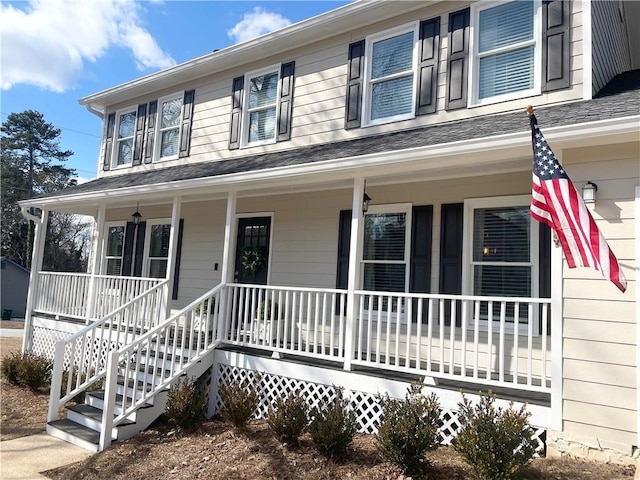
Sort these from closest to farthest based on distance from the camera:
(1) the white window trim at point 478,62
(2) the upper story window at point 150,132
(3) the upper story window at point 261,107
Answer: (1) the white window trim at point 478,62 → (3) the upper story window at point 261,107 → (2) the upper story window at point 150,132

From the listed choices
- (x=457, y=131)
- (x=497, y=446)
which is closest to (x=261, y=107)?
(x=457, y=131)

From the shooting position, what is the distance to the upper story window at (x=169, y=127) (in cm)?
1005

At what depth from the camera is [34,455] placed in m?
5.05

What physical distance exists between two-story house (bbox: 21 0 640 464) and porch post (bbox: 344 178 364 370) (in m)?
0.03

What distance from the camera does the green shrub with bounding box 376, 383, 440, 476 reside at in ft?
12.9

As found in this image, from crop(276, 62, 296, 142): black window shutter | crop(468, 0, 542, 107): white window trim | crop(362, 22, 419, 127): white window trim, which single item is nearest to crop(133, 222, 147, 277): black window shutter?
crop(276, 62, 296, 142): black window shutter

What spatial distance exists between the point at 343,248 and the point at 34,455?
4.77 m

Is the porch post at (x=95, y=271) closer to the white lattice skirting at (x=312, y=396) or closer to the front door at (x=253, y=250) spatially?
the front door at (x=253, y=250)

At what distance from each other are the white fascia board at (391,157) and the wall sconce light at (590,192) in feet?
1.48

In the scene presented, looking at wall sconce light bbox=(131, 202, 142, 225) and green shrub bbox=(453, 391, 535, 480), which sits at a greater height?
wall sconce light bbox=(131, 202, 142, 225)

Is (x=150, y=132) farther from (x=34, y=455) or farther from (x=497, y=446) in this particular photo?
(x=497, y=446)

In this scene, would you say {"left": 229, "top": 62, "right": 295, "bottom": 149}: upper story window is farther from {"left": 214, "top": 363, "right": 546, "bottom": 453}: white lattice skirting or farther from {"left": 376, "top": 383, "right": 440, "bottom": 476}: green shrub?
{"left": 376, "top": 383, "right": 440, "bottom": 476}: green shrub

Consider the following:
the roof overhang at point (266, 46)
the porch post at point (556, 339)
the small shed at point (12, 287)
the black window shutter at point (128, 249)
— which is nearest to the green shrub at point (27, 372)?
the black window shutter at point (128, 249)

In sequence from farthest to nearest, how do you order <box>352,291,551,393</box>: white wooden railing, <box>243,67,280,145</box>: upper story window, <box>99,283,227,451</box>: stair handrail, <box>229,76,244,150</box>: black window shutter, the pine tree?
the pine tree < <box>229,76,244,150</box>: black window shutter < <box>243,67,280,145</box>: upper story window < <box>99,283,227,451</box>: stair handrail < <box>352,291,551,393</box>: white wooden railing
